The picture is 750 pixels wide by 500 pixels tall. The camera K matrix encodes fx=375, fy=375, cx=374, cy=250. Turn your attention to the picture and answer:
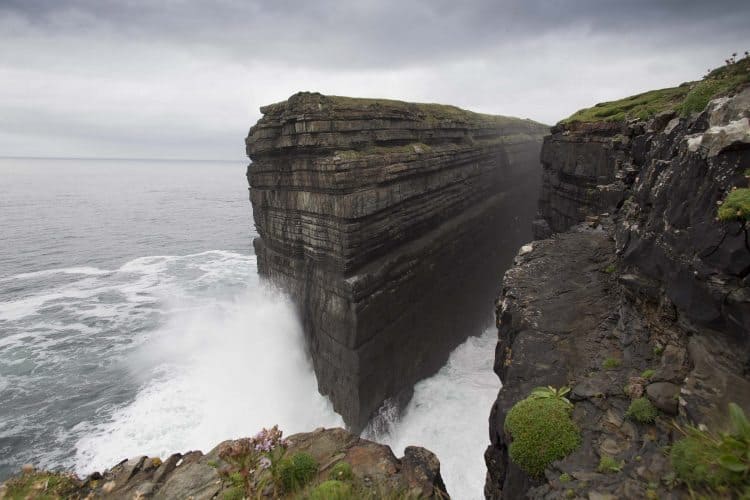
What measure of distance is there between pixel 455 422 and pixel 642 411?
13702 mm

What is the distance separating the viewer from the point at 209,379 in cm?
2266

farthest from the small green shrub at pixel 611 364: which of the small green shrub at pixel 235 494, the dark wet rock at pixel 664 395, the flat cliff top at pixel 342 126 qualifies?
the flat cliff top at pixel 342 126

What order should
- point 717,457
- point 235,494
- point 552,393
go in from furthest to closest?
1. point 552,393
2. point 235,494
3. point 717,457

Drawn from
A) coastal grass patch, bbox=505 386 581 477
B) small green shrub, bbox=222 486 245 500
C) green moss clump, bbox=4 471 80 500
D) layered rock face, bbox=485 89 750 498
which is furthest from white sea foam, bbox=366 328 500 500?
green moss clump, bbox=4 471 80 500

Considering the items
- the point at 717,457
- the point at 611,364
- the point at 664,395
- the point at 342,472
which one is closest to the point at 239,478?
the point at 342,472

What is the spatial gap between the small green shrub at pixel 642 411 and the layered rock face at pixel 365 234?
1160 cm

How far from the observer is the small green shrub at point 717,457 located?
15.1 feet

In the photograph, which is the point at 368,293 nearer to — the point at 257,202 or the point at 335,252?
the point at 335,252

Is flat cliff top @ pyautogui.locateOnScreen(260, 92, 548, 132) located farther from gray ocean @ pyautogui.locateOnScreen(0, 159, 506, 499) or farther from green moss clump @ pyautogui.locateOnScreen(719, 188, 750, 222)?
green moss clump @ pyautogui.locateOnScreen(719, 188, 750, 222)

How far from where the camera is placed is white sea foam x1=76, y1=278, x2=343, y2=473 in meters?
18.7

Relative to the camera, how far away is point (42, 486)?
7.34m

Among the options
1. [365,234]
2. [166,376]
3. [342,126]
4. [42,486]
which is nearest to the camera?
[42,486]

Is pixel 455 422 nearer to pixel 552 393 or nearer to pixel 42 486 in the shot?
pixel 552 393

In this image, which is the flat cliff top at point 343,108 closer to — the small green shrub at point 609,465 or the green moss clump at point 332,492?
the green moss clump at point 332,492
